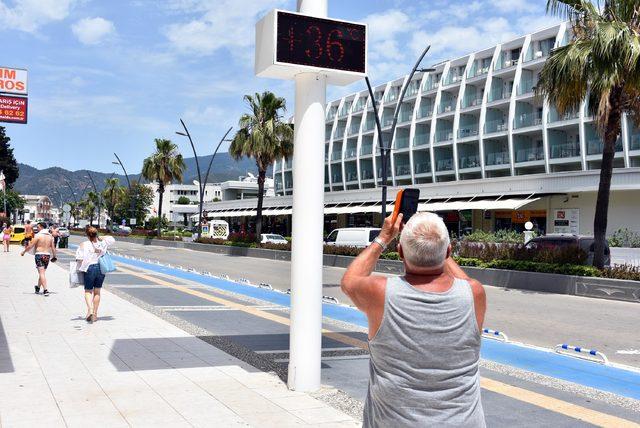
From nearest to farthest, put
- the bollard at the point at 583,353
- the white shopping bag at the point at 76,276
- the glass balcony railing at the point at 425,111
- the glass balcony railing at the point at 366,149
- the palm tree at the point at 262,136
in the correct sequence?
the bollard at the point at 583,353
the white shopping bag at the point at 76,276
the palm tree at the point at 262,136
the glass balcony railing at the point at 425,111
the glass balcony railing at the point at 366,149

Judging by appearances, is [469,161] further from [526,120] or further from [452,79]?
[452,79]

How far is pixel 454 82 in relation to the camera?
58.8 metres

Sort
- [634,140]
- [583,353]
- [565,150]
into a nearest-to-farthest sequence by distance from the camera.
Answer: [583,353], [634,140], [565,150]

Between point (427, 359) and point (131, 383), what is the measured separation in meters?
4.27

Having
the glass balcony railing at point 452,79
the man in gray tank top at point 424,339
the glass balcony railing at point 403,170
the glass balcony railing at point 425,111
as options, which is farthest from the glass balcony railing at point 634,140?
the man in gray tank top at point 424,339

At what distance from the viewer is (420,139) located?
6153cm

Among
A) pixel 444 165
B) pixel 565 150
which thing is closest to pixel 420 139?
pixel 444 165

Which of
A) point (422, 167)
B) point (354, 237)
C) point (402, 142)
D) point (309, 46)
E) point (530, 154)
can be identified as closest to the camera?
point (309, 46)

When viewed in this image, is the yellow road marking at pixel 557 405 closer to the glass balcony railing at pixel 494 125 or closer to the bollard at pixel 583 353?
the bollard at pixel 583 353

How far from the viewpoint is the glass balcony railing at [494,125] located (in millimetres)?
53459

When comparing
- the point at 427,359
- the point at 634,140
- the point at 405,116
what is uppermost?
the point at 405,116

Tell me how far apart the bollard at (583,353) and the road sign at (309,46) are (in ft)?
15.3

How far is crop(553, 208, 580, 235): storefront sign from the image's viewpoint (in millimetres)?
40125

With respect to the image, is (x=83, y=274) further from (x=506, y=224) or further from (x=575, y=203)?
(x=506, y=224)
